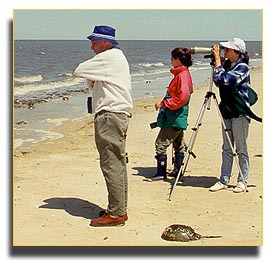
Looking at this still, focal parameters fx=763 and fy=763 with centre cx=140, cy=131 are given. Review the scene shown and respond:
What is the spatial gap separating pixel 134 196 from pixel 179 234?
2.70 ft

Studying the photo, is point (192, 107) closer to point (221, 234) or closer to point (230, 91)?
point (230, 91)

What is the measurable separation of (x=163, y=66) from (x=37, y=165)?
4.24 feet

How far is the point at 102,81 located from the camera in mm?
4391

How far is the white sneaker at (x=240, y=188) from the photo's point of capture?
5207mm

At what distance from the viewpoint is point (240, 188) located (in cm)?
524

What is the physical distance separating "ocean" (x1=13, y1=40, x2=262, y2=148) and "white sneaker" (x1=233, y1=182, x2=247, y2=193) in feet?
2.47

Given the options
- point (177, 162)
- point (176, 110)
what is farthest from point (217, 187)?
point (176, 110)

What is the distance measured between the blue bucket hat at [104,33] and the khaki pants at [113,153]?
1.40ft

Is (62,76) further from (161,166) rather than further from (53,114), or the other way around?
(161,166)

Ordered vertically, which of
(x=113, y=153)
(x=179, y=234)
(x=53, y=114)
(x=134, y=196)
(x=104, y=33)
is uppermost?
(x=104, y=33)

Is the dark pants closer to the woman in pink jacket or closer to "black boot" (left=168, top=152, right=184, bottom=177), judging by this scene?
the woman in pink jacket

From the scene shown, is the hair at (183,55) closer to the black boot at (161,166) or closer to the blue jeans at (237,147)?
the blue jeans at (237,147)

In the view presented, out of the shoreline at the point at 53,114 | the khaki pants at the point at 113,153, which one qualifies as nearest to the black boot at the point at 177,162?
the shoreline at the point at 53,114

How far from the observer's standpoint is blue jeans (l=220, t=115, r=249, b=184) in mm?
5199
